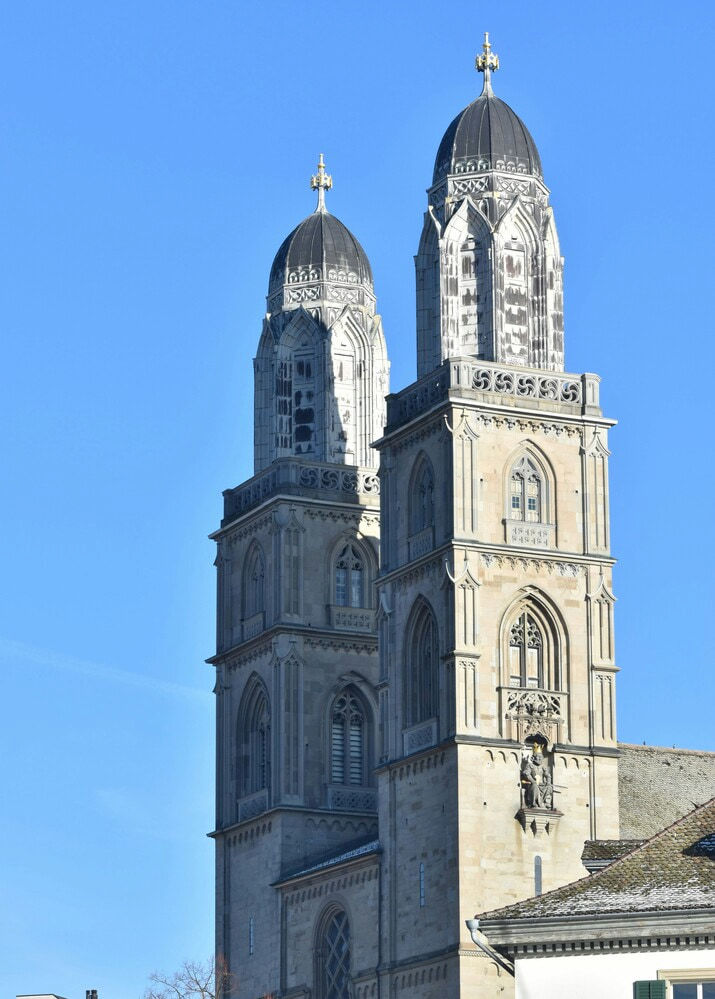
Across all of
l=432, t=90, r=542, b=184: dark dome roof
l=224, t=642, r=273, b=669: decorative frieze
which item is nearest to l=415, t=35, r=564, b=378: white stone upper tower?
l=432, t=90, r=542, b=184: dark dome roof

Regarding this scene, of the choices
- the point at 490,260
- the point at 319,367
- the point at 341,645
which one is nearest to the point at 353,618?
the point at 341,645

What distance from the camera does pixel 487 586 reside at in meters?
81.1

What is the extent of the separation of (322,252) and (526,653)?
2069cm

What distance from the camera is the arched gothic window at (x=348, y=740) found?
92.3 metres

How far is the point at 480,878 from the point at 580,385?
48.8 ft

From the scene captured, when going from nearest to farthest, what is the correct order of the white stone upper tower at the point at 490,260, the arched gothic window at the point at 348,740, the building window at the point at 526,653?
the building window at the point at 526,653 → the white stone upper tower at the point at 490,260 → the arched gothic window at the point at 348,740

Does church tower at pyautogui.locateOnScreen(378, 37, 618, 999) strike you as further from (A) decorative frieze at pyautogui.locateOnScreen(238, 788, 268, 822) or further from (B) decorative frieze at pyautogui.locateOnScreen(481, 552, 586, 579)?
(A) decorative frieze at pyautogui.locateOnScreen(238, 788, 268, 822)

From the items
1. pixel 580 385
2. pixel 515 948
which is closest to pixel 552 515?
pixel 580 385

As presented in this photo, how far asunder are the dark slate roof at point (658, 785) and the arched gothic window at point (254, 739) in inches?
475

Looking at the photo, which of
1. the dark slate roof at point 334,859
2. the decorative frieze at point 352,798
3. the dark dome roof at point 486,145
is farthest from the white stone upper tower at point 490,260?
the decorative frieze at point 352,798

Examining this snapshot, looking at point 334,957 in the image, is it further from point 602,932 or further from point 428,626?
point 602,932

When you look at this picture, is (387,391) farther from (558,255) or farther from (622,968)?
(622,968)

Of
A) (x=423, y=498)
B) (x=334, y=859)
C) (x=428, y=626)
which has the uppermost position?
(x=423, y=498)

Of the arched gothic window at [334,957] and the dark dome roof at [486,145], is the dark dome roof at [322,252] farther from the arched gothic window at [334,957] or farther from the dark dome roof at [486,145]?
the arched gothic window at [334,957]
